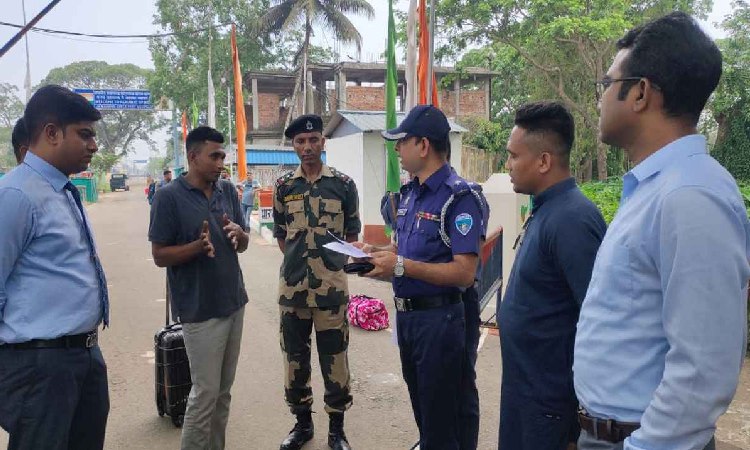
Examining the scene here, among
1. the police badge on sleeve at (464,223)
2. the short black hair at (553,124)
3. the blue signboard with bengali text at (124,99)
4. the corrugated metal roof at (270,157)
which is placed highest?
the blue signboard with bengali text at (124,99)

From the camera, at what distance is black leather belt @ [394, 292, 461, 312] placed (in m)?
2.66

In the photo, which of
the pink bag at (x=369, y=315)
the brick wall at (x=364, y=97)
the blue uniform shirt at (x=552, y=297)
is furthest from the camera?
the brick wall at (x=364, y=97)

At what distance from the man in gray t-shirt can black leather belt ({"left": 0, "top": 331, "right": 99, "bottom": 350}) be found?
651 millimetres

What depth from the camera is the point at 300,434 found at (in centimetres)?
346

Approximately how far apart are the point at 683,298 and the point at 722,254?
0.40 feet

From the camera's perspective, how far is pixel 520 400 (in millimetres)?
2023

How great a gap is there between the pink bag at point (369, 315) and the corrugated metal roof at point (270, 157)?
771 inches

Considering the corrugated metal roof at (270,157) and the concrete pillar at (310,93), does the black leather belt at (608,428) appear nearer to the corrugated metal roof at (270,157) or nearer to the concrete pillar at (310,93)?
the corrugated metal roof at (270,157)

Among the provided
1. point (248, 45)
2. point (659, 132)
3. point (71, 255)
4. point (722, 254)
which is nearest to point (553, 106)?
point (659, 132)

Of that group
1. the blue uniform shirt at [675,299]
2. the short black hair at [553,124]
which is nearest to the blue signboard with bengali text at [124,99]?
the short black hair at [553,124]

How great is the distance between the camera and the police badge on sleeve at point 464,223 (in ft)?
8.42

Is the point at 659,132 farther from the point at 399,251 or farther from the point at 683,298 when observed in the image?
the point at 399,251

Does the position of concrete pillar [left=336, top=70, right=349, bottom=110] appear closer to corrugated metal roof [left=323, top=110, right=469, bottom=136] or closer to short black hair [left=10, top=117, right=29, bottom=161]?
corrugated metal roof [left=323, top=110, right=469, bottom=136]

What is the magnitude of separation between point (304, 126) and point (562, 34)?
50.6ft
